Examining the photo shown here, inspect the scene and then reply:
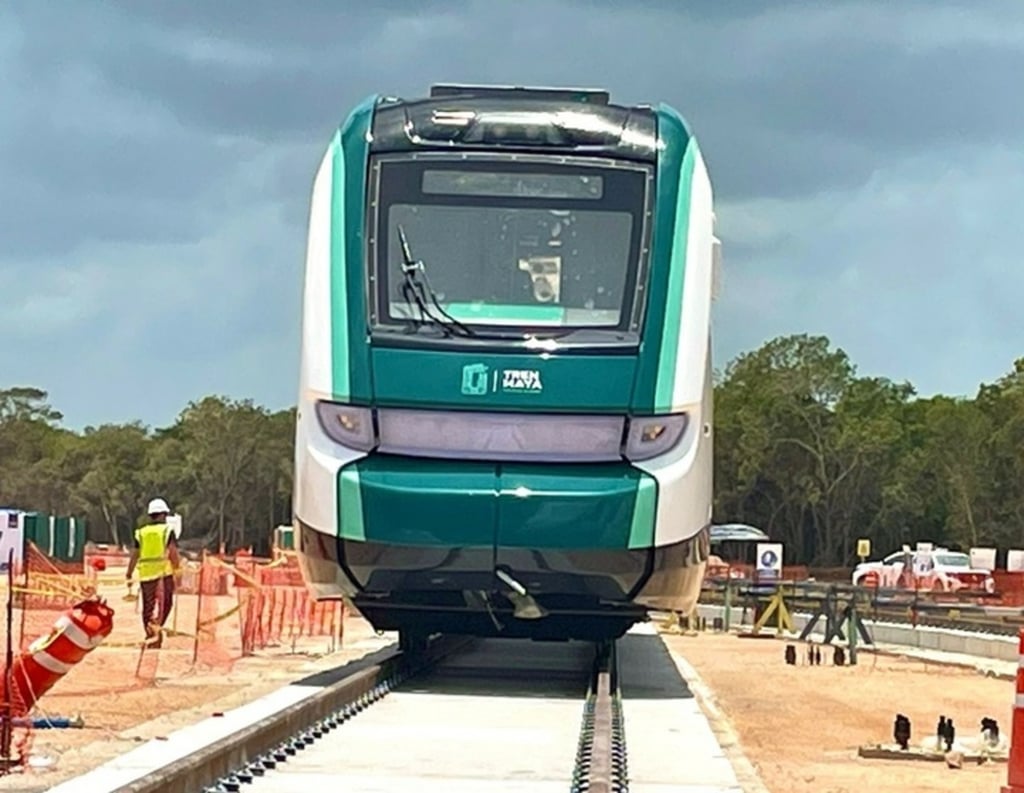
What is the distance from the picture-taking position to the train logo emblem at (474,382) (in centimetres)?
1288

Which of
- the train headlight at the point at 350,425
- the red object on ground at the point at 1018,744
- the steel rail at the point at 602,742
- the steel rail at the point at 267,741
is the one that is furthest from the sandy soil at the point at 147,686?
the red object on ground at the point at 1018,744

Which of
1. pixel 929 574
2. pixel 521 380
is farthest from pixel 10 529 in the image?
pixel 929 574

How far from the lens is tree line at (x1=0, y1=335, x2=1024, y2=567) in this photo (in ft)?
303

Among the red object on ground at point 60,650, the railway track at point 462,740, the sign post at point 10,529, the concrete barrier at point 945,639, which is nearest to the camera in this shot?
the railway track at point 462,740

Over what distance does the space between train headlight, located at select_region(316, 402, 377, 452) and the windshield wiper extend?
0.76m

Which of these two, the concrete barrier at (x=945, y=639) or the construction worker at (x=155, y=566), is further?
the concrete barrier at (x=945, y=639)

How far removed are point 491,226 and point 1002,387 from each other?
279 ft

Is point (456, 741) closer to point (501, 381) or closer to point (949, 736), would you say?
point (501, 381)

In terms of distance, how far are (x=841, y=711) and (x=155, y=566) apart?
7723 millimetres

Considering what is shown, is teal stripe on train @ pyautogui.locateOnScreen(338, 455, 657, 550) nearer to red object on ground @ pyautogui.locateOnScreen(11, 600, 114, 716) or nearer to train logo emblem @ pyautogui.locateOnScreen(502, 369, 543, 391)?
train logo emblem @ pyautogui.locateOnScreen(502, 369, 543, 391)

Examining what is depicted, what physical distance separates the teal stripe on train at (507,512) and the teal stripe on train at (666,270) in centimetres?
62

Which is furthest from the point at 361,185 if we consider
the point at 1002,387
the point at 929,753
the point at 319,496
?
the point at 1002,387

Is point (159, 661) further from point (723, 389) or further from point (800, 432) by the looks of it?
point (723, 389)

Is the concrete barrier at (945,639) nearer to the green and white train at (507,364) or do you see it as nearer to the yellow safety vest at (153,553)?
the yellow safety vest at (153,553)
